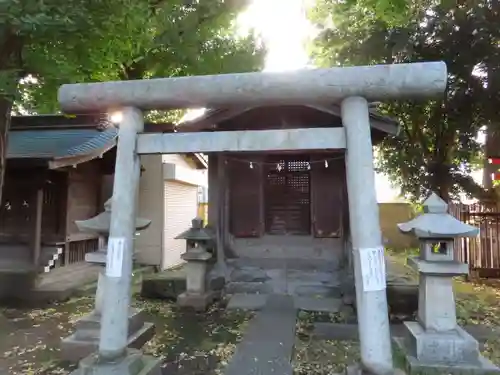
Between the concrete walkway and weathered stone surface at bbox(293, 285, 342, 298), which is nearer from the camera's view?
the concrete walkway

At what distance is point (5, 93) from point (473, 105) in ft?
35.5

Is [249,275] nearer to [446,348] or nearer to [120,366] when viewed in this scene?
[446,348]

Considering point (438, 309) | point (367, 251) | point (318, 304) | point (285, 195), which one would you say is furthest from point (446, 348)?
point (285, 195)

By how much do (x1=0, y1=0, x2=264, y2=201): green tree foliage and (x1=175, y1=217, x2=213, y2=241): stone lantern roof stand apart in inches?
124

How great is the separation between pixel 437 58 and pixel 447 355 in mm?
8754

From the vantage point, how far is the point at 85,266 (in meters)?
11.0

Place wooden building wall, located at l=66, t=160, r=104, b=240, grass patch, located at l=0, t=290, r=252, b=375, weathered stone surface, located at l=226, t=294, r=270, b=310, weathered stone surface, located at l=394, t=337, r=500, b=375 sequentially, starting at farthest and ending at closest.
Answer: wooden building wall, located at l=66, t=160, r=104, b=240, weathered stone surface, located at l=226, t=294, r=270, b=310, grass patch, located at l=0, t=290, r=252, b=375, weathered stone surface, located at l=394, t=337, r=500, b=375

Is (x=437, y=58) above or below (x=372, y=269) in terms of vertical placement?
above

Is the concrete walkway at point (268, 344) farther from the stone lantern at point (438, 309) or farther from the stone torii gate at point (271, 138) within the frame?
the stone lantern at point (438, 309)

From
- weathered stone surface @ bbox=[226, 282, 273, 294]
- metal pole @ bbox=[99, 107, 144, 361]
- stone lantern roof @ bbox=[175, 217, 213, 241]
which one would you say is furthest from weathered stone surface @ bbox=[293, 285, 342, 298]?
metal pole @ bbox=[99, 107, 144, 361]

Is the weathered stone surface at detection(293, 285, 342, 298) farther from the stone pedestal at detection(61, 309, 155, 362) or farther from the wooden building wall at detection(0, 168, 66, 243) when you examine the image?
the wooden building wall at detection(0, 168, 66, 243)

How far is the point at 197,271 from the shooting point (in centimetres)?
826

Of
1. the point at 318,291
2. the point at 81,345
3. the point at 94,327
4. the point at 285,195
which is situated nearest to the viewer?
the point at 81,345

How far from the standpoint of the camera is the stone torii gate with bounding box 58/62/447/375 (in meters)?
3.78
